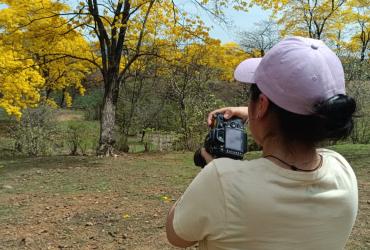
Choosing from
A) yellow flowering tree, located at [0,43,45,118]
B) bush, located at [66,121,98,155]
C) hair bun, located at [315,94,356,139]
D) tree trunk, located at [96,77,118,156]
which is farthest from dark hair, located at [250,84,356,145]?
bush, located at [66,121,98,155]

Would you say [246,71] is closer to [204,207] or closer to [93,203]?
[204,207]

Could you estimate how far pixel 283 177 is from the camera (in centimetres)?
113

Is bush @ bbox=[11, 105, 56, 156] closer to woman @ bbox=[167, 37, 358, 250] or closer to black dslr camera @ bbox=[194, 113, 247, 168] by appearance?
black dslr camera @ bbox=[194, 113, 247, 168]

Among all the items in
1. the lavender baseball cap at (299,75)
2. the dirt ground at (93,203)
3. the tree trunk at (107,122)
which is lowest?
the dirt ground at (93,203)

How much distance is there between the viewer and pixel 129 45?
12758mm

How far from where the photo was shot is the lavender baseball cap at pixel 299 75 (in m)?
1.13

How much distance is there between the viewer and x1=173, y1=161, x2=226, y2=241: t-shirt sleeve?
1103mm

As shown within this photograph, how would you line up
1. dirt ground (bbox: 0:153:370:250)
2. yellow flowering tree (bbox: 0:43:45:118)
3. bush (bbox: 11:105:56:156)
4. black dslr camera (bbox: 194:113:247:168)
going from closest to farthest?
black dslr camera (bbox: 194:113:247:168) → dirt ground (bbox: 0:153:370:250) → yellow flowering tree (bbox: 0:43:45:118) → bush (bbox: 11:105:56:156)

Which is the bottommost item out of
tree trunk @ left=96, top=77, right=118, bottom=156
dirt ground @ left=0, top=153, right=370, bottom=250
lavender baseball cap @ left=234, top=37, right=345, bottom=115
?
dirt ground @ left=0, top=153, right=370, bottom=250

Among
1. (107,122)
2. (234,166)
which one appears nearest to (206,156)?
(234,166)

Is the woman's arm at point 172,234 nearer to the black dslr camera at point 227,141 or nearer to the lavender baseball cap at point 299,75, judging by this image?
the black dslr camera at point 227,141

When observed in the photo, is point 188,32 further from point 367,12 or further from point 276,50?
point 367,12

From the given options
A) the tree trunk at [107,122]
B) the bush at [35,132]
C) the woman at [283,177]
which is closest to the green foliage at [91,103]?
the bush at [35,132]

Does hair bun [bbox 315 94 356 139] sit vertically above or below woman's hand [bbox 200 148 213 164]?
above
